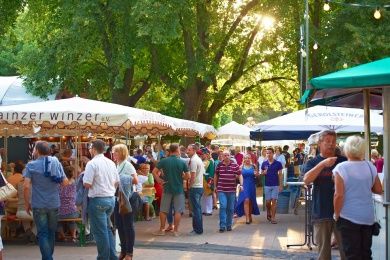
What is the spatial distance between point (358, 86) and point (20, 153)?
24.4 m

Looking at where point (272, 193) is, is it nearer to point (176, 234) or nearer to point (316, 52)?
point (176, 234)

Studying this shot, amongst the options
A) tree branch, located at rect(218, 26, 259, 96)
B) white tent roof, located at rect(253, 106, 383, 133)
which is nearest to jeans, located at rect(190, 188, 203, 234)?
white tent roof, located at rect(253, 106, 383, 133)

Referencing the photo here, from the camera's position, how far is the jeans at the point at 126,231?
35.7 ft

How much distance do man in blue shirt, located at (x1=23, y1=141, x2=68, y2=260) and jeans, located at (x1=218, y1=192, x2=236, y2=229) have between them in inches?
228

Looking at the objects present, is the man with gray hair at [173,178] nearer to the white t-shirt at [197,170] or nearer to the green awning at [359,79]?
the white t-shirt at [197,170]

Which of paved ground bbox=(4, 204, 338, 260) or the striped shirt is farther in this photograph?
the striped shirt

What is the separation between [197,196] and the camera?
15.0 m

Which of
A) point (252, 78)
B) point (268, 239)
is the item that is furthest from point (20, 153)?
point (268, 239)

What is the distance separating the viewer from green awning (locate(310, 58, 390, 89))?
25.0 ft

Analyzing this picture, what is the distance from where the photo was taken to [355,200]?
7.45m

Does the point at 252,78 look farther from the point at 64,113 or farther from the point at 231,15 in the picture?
the point at 64,113

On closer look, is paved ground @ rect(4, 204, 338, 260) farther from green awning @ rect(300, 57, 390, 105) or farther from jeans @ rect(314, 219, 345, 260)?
green awning @ rect(300, 57, 390, 105)

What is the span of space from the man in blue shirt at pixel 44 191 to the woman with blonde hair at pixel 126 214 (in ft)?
3.99

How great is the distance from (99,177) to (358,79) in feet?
12.7
